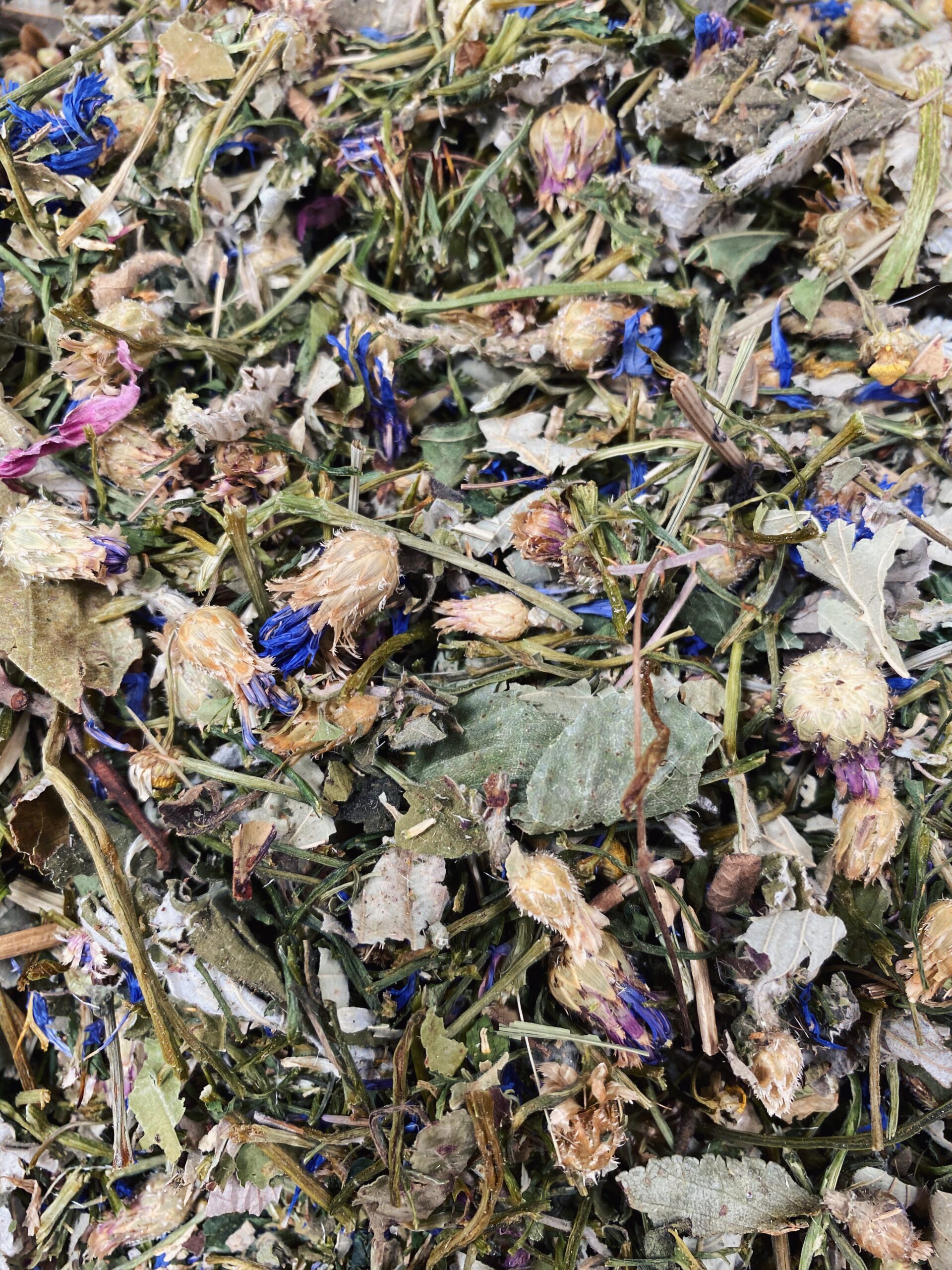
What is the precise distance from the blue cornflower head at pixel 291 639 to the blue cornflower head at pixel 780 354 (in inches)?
25.7

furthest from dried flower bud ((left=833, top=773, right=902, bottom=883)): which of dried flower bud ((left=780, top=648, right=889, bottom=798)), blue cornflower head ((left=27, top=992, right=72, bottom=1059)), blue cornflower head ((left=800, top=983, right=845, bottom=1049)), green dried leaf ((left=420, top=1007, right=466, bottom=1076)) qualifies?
blue cornflower head ((left=27, top=992, right=72, bottom=1059))

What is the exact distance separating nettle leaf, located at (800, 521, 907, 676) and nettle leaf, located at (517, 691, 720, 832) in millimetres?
196

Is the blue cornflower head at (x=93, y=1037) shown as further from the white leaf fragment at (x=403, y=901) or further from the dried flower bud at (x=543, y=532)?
the dried flower bud at (x=543, y=532)

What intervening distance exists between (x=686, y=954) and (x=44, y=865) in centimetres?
78

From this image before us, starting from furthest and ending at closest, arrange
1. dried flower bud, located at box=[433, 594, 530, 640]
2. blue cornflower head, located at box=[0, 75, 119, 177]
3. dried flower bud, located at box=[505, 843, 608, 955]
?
blue cornflower head, located at box=[0, 75, 119, 177], dried flower bud, located at box=[433, 594, 530, 640], dried flower bud, located at box=[505, 843, 608, 955]

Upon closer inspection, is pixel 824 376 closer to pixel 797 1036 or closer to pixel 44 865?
pixel 797 1036

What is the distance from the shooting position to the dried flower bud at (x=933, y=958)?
896 mm

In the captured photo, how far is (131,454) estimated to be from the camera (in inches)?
40.6

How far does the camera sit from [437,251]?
1.09 m

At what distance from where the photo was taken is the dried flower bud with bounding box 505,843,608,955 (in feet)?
2.83

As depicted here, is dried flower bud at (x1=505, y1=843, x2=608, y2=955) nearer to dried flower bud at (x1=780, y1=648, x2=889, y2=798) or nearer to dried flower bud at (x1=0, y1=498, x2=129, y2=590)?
dried flower bud at (x1=780, y1=648, x2=889, y2=798)

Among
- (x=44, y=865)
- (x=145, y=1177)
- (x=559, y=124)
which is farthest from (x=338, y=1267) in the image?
(x=559, y=124)

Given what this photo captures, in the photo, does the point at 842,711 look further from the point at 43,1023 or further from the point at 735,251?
the point at 43,1023

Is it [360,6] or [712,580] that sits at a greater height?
[360,6]
